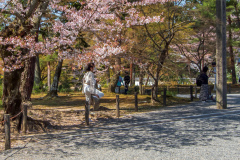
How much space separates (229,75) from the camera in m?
41.4

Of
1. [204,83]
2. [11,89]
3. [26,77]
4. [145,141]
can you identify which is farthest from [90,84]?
[204,83]

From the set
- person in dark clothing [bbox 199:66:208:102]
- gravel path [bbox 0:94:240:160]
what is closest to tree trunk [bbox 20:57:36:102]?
gravel path [bbox 0:94:240:160]

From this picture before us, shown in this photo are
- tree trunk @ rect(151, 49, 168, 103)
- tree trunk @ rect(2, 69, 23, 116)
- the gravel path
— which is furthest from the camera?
tree trunk @ rect(151, 49, 168, 103)

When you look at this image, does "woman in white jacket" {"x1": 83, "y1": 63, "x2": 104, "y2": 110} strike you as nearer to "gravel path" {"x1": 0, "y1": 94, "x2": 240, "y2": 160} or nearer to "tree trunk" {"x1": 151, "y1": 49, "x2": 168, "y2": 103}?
"gravel path" {"x1": 0, "y1": 94, "x2": 240, "y2": 160}

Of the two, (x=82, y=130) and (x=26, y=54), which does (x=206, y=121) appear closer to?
(x=82, y=130)

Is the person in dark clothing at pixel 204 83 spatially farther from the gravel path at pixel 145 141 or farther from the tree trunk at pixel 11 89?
the tree trunk at pixel 11 89

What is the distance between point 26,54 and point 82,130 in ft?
9.27

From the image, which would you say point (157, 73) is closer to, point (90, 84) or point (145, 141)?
point (90, 84)

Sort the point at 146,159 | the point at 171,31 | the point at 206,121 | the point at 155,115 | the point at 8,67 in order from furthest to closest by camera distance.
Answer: the point at 171,31 → the point at 155,115 → the point at 206,121 → the point at 8,67 → the point at 146,159

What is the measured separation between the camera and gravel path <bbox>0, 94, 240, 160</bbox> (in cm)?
473

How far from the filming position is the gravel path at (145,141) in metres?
4.73

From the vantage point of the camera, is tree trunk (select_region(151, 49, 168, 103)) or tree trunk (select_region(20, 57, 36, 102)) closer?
tree trunk (select_region(20, 57, 36, 102))

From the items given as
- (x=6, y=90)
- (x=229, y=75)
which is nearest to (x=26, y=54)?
(x=6, y=90)

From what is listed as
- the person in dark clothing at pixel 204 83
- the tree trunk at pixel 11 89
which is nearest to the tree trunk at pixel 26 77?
the tree trunk at pixel 11 89
